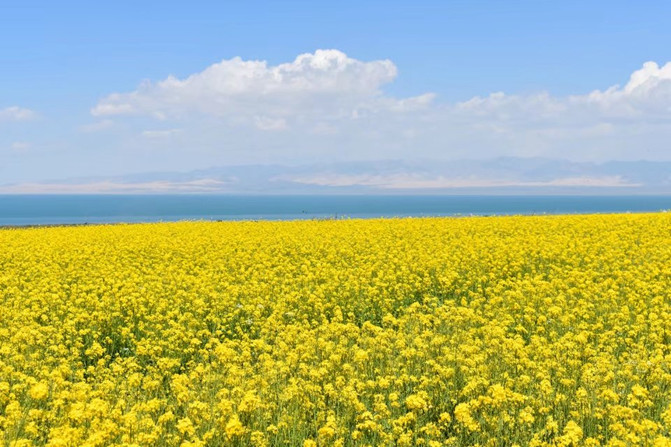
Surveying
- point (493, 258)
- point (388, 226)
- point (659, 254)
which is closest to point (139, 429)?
point (493, 258)

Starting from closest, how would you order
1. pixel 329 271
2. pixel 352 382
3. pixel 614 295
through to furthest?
pixel 352 382
pixel 614 295
pixel 329 271

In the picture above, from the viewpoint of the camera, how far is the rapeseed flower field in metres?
7.49

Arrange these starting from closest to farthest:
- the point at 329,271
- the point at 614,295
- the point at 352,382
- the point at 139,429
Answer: the point at 139,429 < the point at 352,382 < the point at 614,295 < the point at 329,271

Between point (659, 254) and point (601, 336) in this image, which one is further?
point (659, 254)

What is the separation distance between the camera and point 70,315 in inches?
573

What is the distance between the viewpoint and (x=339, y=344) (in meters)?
10.7

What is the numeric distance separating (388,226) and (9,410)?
91.8 ft

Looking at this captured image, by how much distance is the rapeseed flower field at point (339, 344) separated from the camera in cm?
749

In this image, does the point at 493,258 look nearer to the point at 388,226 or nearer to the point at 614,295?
the point at 614,295

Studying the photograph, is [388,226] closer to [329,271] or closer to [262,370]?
[329,271]

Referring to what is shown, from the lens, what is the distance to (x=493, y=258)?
69.2 ft

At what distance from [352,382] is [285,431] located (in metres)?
1.20

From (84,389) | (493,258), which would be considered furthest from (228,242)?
→ (84,389)

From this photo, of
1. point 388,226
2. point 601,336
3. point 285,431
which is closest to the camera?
point 285,431
